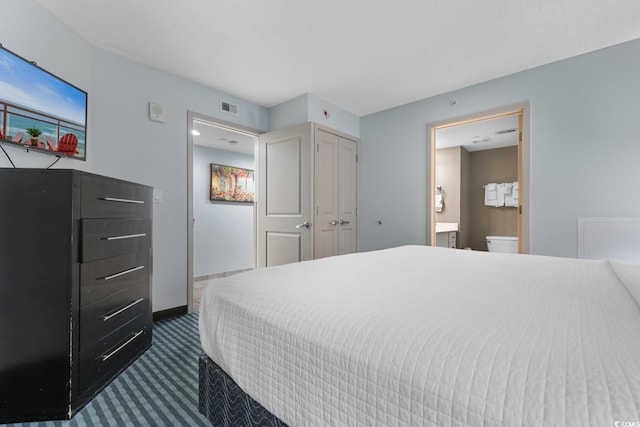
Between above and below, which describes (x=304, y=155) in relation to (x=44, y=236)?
above

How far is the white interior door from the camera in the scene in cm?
329

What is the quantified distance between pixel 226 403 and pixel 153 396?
79 centimetres

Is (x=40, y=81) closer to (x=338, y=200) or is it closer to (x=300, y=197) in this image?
(x=300, y=197)

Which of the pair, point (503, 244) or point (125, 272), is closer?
point (125, 272)

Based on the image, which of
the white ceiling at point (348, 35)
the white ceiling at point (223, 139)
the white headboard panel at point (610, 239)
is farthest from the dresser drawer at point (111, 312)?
the white headboard panel at point (610, 239)

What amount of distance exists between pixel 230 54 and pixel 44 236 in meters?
1.99

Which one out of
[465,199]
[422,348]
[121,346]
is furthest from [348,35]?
[465,199]

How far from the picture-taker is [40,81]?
1.85 metres

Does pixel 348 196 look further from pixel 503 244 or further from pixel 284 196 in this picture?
pixel 503 244

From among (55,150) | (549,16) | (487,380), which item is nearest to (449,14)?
(549,16)

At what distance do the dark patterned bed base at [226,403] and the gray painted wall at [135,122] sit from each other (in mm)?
1814

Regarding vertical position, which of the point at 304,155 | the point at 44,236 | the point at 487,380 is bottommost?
the point at 487,380

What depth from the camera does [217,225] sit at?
Result: 497 centimetres

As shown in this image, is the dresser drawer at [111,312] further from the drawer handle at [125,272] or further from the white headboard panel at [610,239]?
the white headboard panel at [610,239]
